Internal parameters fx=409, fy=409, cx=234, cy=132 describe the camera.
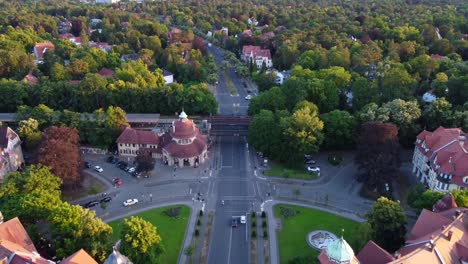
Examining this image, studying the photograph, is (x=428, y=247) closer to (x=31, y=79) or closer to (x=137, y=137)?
(x=137, y=137)

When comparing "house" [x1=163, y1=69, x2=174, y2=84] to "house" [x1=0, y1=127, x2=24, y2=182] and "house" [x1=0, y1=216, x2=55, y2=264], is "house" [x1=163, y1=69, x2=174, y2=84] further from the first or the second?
"house" [x1=0, y1=216, x2=55, y2=264]

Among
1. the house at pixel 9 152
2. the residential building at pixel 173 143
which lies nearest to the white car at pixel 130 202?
the residential building at pixel 173 143

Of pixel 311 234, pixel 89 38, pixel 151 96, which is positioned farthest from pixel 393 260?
pixel 89 38

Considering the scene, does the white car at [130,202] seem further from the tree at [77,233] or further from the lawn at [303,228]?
the lawn at [303,228]

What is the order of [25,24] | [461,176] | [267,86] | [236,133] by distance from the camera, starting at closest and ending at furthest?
[461,176] → [236,133] → [267,86] → [25,24]

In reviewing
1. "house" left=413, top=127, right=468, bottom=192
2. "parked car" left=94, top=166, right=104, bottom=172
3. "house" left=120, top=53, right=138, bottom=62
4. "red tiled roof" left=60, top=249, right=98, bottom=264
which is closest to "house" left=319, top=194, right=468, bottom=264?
"house" left=413, top=127, right=468, bottom=192

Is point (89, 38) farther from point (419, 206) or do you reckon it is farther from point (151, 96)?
point (419, 206)
